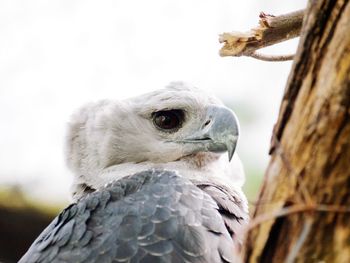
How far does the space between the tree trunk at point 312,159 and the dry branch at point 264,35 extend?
1.11 metres

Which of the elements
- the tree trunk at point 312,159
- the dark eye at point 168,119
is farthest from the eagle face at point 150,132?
the tree trunk at point 312,159

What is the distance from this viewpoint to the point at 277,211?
169 centimetres

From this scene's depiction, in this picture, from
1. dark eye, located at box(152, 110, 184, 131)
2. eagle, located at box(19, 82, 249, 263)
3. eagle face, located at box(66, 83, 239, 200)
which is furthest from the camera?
dark eye, located at box(152, 110, 184, 131)

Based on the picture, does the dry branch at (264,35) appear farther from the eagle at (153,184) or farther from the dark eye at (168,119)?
the dark eye at (168,119)

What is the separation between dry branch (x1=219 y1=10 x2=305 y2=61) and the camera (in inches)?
113

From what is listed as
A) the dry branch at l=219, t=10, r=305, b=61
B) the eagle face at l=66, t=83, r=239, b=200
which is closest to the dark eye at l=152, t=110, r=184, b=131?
the eagle face at l=66, t=83, r=239, b=200

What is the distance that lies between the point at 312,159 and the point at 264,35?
1.39m

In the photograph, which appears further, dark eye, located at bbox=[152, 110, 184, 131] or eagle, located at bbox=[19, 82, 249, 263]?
dark eye, located at bbox=[152, 110, 184, 131]

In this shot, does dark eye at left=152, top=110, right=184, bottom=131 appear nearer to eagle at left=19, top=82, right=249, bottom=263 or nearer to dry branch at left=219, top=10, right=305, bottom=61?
eagle at left=19, top=82, right=249, bottom=263

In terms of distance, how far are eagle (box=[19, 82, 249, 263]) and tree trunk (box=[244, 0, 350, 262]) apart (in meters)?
0.59

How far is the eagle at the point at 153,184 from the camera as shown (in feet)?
9.19

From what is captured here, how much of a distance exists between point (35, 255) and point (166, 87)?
1.47 meters

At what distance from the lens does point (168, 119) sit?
3984mm

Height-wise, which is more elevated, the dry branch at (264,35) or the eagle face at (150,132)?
the dry branch at (264,35)
